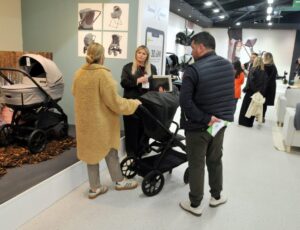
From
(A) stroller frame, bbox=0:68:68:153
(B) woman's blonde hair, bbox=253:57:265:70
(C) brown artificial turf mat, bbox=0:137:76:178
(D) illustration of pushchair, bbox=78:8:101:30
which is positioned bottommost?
(C) brown artificial turf mat, bbox=0:137:76:178

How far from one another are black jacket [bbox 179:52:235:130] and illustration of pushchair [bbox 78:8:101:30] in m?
2.26

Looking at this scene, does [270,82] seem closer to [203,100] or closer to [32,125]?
[203,100]

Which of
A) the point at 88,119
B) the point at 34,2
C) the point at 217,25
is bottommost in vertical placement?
the point at 88,119

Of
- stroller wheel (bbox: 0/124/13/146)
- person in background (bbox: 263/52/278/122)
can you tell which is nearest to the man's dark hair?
stroller wheel (bbox: 0/124/13/146)

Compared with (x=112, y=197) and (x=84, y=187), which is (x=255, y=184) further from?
(x=84, y=187)

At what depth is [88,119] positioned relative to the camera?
251 cm

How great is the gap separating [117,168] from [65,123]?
44.8 inches

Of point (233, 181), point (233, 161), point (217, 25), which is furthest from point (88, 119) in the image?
point (217, 25)

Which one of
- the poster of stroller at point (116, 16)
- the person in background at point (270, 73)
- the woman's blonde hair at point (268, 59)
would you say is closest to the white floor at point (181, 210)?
the poster of stroller at point (116, 16)

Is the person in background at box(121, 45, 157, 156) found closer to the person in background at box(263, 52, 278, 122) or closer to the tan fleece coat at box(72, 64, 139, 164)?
the tan fleece coat at box(72, 64, 139, 164)

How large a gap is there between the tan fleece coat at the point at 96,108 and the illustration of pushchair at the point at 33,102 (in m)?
0.74

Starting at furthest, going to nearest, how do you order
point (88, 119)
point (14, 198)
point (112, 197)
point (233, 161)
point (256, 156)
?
point (256, 156), point (233, 161), point (112, 197), point (88, 119), point (14, 198)

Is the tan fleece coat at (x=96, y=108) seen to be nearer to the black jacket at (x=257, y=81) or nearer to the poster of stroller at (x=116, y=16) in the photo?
the poster of stroller at (x=116, y=16)

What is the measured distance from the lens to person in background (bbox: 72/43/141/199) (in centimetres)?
245
